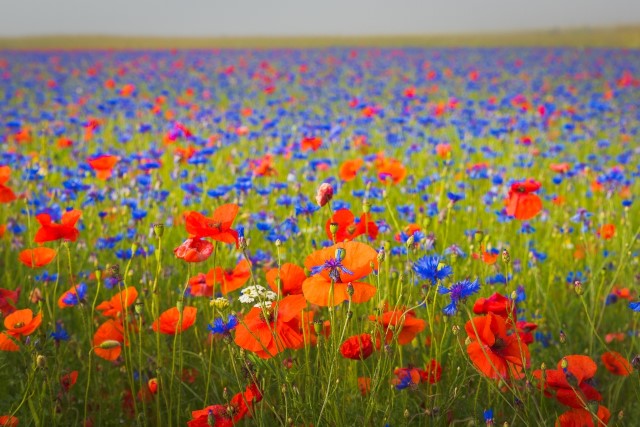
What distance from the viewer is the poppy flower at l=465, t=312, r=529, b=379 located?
3.84ft

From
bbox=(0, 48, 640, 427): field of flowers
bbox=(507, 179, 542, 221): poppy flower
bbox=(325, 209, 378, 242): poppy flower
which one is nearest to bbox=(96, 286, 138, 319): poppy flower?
bbox=(0, 48, 640, 427): field of flowers

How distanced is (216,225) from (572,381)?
2.70 feet

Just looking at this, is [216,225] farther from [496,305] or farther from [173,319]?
[496,305]

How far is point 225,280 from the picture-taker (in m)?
1.63

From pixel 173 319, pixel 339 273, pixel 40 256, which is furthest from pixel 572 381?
pixel 40 256

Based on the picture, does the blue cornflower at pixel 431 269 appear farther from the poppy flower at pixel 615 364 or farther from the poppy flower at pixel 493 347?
the poppy flower at pixel 615 364

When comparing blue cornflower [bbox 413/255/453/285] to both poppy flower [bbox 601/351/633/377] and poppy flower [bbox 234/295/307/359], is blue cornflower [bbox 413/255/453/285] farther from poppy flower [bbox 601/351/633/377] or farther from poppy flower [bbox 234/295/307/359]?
poppy flower [bbox 601/351/633/377]

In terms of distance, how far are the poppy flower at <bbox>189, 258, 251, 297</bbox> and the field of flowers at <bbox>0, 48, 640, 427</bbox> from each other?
0.01 meters

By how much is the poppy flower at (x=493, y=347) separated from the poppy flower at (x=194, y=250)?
23.7 inches

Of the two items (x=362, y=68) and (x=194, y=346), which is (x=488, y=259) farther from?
(x=362, y=68)

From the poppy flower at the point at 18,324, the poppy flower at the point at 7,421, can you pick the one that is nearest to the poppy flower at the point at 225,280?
the poppy flower at the point at 18,324

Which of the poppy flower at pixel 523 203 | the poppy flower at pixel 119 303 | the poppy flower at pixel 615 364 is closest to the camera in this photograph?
the poppy flower at pixel 615 364

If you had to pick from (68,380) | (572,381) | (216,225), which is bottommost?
(68,380)

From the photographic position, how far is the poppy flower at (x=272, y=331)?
1.23 meters
